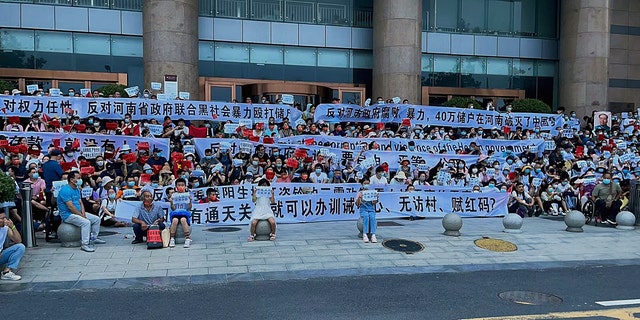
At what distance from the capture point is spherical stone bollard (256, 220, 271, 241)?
11.0 metres

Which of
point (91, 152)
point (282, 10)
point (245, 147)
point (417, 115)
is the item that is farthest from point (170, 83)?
point (417, 115)

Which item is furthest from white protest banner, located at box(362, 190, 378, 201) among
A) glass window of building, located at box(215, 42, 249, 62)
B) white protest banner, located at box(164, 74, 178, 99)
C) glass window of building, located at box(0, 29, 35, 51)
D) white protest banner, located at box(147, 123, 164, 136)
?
glass window of building, located at box(0, 29, 35, 51)

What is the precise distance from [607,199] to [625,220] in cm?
105

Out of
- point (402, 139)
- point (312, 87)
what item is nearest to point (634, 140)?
point (402, 139)

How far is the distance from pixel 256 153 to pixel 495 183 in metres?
7.36

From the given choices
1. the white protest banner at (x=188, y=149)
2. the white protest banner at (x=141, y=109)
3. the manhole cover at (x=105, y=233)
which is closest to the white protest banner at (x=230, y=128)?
the white protest banner at (x=188, y=149)

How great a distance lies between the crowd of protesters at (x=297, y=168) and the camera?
1287 cm

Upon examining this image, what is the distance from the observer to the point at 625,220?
1346 cm

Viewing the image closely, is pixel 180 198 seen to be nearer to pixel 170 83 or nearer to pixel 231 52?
pixel 170 83

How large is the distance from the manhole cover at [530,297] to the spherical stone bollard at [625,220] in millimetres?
7256

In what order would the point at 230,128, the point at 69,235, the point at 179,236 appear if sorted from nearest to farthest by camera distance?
the point at 69,235, the point at 179,236, the point at 230,128

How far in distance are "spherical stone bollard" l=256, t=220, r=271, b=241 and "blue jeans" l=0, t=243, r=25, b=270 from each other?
4.40m

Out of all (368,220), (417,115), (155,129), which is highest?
(417,115)

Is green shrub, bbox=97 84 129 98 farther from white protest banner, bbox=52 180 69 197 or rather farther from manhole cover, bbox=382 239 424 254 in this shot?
manhole cover, bbox=382 239 424 254
